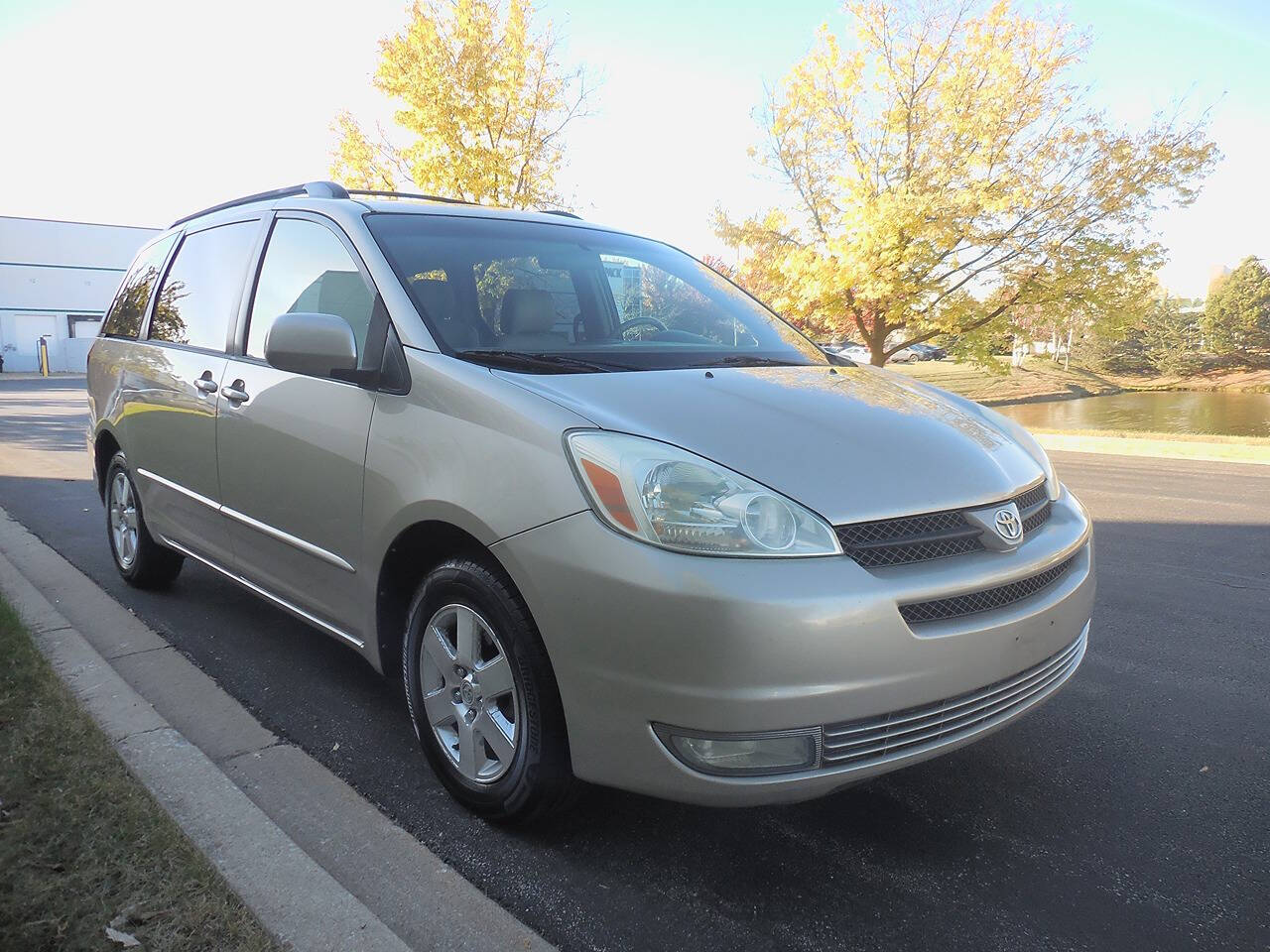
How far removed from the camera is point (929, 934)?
211 centimetres

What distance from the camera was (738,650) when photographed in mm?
1996

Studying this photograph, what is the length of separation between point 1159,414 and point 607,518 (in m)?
28.4

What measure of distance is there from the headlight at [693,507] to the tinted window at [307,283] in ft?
3.96

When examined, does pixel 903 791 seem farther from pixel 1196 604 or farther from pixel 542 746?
pixel 1196 604

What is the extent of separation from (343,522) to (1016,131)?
53.9ft

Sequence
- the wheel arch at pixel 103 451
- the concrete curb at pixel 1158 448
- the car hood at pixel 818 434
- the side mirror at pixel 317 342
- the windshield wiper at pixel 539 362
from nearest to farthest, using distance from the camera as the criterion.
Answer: the car hood at pixel 818 434
the windshield wiper at pixel 539 362
the side mirror at pixel 317 342
the wheel arch at pixel 103 451
the concrete curb at pixel 1158 448

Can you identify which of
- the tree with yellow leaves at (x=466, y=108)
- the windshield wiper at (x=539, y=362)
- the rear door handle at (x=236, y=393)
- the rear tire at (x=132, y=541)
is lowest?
the rear tire at (x=132, y=541)

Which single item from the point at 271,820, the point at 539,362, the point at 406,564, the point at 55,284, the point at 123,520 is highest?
the point at 55,284

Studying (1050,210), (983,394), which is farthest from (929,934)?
(983,394)

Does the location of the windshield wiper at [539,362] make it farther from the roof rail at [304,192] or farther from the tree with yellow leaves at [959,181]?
the tree with yellow leaves at [959,181]

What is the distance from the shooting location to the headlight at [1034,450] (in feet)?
9.53

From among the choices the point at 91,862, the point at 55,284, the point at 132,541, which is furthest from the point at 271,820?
the point at 55,284

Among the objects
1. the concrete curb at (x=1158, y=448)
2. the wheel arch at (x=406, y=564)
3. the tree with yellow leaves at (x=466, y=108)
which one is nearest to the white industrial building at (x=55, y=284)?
the tree with yellow leaves at (x=466, y=108)

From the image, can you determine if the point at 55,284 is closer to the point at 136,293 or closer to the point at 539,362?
the point at 136,293
